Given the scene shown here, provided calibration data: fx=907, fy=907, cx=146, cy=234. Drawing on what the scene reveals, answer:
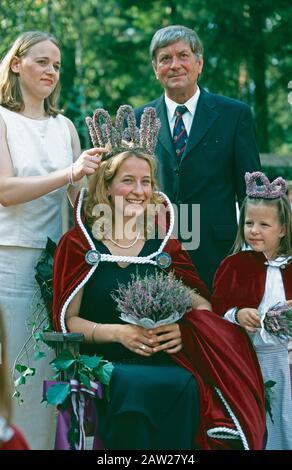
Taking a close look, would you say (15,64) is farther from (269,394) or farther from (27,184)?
(269,394)

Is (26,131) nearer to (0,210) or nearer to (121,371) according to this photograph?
(0,210)

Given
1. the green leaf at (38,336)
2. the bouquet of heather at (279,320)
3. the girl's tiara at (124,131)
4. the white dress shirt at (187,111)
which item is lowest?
the green leaf at (38,336)


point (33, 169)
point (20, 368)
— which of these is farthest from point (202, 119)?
point (20, 368)

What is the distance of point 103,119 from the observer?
13.9 feet

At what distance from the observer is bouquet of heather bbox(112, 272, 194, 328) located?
12.2 ft

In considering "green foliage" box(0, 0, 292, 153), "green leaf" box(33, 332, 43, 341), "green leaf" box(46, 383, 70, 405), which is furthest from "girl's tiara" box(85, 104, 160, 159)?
→ "green foliage" box(0, 0, 292, 153)

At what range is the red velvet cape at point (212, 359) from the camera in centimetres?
373

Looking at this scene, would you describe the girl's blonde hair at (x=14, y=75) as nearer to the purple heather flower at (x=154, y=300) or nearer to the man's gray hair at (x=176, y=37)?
the man's gray hair at (x=176, y=37)

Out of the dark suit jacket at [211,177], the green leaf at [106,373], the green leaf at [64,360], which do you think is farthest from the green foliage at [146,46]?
the green leaf at [106,373]

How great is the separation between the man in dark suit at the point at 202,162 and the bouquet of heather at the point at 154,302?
0.96 meters

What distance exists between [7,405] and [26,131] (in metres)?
1.89

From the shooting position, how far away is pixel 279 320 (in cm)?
394

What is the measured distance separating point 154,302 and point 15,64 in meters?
1.53
